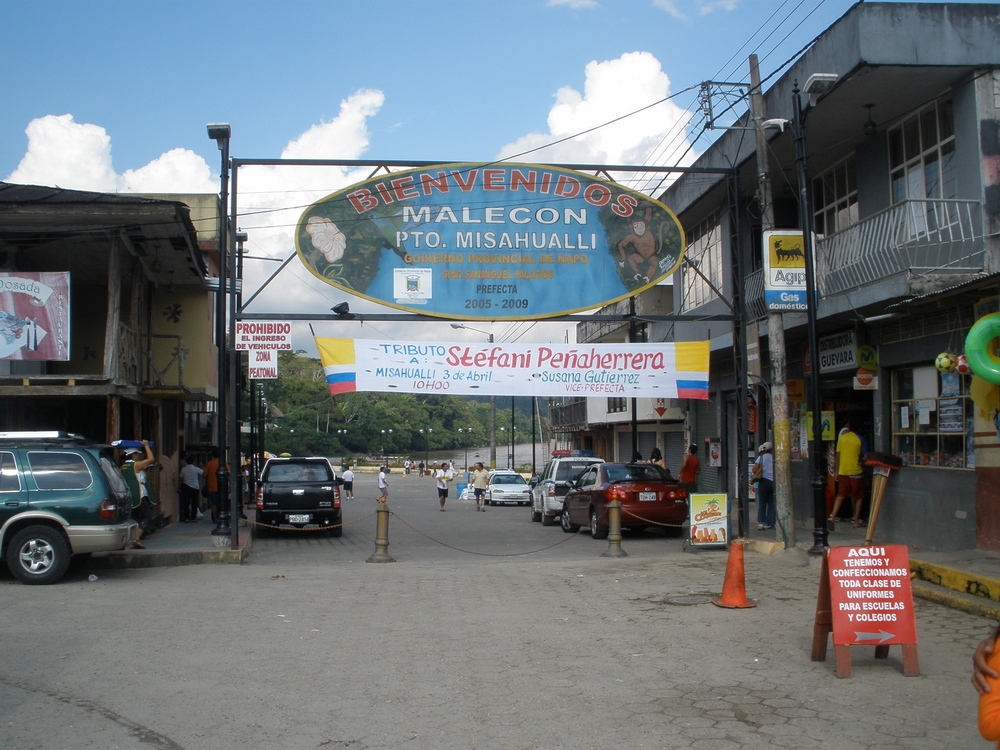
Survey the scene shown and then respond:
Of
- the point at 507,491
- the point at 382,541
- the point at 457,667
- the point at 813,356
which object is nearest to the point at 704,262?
the point at 813,356

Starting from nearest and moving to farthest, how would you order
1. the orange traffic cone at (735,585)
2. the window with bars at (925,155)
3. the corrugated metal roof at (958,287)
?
1. the orange traffic cone at (735,585)
2. the corrugated metal roof at (958,287)
3. the window with bars at (925,155)

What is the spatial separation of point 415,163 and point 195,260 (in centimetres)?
584

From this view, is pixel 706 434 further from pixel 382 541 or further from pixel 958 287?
pixel 958 287

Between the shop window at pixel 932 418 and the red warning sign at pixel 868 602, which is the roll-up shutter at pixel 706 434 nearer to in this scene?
the shop window at pixel 932 418

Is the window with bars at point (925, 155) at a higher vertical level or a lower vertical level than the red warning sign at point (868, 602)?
higher

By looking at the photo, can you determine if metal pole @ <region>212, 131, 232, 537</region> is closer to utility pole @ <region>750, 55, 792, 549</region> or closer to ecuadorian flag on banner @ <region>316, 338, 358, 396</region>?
ecuadorian flag on banner @ <region>316, 338, 358, 396</region>

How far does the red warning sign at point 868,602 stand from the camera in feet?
21.5

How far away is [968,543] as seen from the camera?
462 inches

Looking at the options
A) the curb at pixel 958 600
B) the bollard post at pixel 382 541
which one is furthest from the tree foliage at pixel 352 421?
the curb at pixel 958 600

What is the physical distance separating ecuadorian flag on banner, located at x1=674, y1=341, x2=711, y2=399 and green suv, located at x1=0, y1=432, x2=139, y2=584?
938 centimetres

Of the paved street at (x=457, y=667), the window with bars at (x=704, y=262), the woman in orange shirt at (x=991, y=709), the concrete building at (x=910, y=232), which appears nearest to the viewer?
the woman in orange shirt at (x=991, y=709)

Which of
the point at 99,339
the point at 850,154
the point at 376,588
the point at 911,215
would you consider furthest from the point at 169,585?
the point at 850,154

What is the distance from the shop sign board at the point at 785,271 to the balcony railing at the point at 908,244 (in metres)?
1.10

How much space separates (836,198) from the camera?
1662 centimetres
